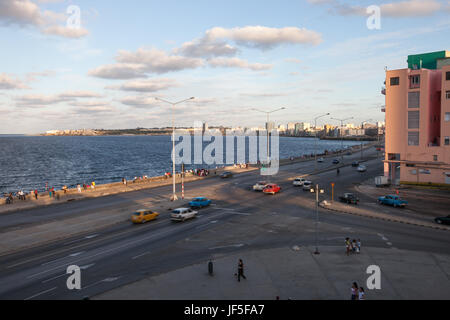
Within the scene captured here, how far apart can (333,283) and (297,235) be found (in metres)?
9.19

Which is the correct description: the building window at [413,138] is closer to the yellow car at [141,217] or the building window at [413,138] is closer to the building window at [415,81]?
the building window at [415,81]

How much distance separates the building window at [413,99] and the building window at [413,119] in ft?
3.58

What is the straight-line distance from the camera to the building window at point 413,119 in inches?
2060

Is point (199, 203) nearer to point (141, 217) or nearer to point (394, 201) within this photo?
point (141, 217)

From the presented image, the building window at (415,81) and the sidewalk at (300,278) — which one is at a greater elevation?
the building window at (415,81)

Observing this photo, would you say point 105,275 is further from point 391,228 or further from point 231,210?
point 391,228

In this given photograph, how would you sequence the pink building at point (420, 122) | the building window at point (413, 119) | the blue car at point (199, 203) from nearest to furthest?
the blue car at point (199, 203) < the pink building at point (420, 122) < the building window at point (413, 119)

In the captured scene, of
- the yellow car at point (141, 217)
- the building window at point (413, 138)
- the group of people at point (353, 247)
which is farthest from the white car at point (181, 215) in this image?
the building window at point (413, 138)

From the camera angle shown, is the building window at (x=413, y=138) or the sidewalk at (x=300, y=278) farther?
the building window at (x=413, y=138)

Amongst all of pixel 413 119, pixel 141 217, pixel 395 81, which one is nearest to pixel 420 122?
pixel 413 119

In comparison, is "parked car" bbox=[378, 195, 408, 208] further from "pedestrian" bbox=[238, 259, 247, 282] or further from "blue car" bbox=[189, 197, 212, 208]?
"pedestrian" bbox=[238, 259, 247, 282]

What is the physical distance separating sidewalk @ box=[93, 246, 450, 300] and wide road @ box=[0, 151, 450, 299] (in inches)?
60.2

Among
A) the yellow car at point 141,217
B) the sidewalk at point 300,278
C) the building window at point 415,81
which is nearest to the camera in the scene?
the sidewalk at point 300,278

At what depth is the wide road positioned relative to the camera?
19031 mm
